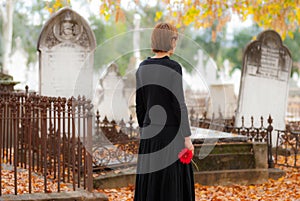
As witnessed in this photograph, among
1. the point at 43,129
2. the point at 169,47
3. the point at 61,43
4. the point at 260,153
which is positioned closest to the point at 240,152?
the point at 260,153

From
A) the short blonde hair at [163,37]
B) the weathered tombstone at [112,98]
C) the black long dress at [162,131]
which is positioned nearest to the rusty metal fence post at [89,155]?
the black long dress at [162,131]

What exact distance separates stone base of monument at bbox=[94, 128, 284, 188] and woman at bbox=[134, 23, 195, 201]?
2653 mm

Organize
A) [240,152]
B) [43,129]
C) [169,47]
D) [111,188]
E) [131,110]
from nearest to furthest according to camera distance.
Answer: [169,47], [43,129], [111,188], [240,152], [131,110]

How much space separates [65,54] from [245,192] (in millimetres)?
5207

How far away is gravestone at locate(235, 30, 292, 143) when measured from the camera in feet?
34.9

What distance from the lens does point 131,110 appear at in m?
17.6

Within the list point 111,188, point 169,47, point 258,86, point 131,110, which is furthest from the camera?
point 131,110

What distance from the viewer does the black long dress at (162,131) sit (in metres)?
4.12

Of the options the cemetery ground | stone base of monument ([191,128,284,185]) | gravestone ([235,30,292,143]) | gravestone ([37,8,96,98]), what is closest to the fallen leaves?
the cemetery ground

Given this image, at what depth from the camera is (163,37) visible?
4184mm

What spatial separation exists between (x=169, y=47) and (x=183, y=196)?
1458 mm

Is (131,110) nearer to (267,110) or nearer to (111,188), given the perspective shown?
(267,110)

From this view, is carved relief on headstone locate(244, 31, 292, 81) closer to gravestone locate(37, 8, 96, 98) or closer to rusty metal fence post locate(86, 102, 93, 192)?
gravestone locate(37, 8, 96, 98)

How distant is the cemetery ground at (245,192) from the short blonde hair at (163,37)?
276 cm
